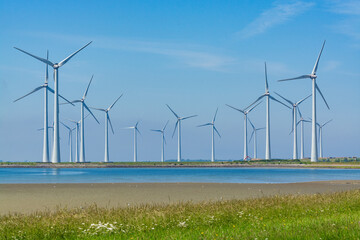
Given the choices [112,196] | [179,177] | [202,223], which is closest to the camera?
[202,223]

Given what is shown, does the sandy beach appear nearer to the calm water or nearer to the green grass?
the green grass

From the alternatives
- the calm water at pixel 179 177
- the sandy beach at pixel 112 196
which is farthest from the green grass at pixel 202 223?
the calm water at pixel 179 177

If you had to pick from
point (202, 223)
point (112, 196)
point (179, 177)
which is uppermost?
point (202, 223)

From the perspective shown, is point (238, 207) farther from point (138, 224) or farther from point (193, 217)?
point (138, 224)

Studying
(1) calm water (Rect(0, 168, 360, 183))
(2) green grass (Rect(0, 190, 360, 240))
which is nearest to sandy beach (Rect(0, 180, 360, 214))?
(2) green grass (Rect(0, 190, 360, 240))

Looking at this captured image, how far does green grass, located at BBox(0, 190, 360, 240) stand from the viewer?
41.9 feet

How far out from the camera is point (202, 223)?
50.6 feet

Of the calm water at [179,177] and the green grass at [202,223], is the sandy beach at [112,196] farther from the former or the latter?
the calm water at [179,177]

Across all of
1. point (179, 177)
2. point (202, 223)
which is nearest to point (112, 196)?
point (202, 223)

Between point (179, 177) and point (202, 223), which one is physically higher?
Answer: point (202, 223)

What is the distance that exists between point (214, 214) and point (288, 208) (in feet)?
12.4

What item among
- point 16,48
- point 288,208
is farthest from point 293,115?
point 288,208

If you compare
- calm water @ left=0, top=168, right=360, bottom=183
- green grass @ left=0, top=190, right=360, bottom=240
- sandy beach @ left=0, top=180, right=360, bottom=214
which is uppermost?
green grass @ left=0, top=190, right=360, bottom=240

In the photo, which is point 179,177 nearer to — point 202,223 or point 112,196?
point 112,196
